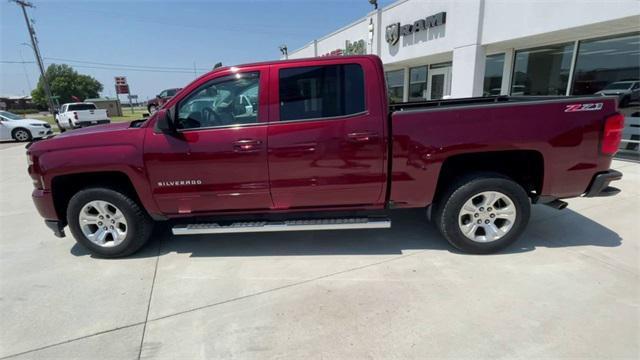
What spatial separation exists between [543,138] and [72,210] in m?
4.64

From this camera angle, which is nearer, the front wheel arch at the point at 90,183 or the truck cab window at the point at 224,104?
the truck cab window at the point at 224,104

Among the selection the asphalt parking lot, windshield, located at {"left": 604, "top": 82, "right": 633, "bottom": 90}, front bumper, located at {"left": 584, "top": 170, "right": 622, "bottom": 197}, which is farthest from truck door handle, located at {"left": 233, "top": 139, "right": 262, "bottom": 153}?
windshield, located at {"left": 604, "top": 82, "right": 633, "bottom": 90}

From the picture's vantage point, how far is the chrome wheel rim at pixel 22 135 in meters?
15.8

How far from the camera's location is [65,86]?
73875 millimetres

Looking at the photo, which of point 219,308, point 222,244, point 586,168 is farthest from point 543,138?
point 222,244

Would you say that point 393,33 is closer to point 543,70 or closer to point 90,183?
point 543,70

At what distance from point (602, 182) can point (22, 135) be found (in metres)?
21.2

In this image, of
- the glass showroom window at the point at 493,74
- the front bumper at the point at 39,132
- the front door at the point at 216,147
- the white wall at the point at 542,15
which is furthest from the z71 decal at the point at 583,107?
the front bumper at the point at 39,132

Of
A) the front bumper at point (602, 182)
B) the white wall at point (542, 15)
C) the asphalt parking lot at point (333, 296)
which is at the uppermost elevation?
the white wall at point (542, 15)

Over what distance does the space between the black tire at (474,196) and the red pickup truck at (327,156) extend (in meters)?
0.01

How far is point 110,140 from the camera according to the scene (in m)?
3.29

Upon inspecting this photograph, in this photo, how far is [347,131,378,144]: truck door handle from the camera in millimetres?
3131

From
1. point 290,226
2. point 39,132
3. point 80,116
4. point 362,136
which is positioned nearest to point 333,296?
point 290,226

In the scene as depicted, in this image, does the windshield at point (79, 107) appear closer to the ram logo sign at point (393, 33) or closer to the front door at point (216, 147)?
the ram logo sign at point (393, 33)
